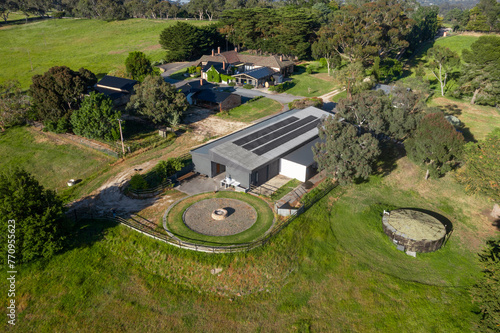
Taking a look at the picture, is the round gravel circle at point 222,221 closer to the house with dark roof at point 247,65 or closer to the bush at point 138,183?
the bush at point 138,183

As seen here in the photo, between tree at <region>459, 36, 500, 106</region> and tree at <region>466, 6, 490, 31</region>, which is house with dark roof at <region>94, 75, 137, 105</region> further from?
tree at <region>466, 6, 490, 31</region>

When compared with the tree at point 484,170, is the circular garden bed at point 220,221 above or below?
below

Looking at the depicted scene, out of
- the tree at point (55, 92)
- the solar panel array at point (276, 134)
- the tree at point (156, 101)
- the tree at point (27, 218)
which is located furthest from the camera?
the tree at point (156, 101)

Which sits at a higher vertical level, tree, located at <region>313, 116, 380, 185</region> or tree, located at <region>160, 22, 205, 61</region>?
tree, located at <region>160, 22, 205, 61</region>

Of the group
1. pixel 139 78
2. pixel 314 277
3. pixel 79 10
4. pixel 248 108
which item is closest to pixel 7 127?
pixel 139 78

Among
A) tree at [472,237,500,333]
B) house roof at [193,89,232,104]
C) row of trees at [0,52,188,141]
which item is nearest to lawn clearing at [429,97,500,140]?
tree at [472,237,500,333]

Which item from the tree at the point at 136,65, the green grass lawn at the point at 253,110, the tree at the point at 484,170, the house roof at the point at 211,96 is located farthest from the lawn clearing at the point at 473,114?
the tree at the point at 136,65

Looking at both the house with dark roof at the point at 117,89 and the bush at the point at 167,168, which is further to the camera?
the house with dark roof at the point at 117,89
